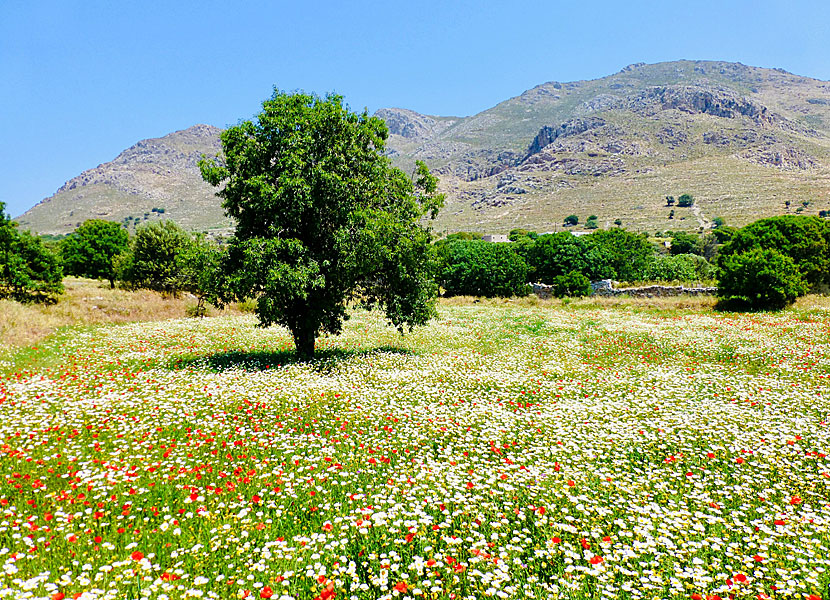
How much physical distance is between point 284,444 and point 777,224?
194 feet

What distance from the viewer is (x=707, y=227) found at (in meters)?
120

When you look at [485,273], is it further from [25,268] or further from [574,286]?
[25,268]

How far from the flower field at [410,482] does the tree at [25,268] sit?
24.2 meters

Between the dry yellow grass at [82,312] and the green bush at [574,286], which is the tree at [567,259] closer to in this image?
the green bush at [574,286]

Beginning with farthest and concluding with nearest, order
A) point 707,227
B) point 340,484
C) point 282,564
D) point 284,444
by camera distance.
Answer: point 707,227, point 284,444, point 340,484, point 282,564

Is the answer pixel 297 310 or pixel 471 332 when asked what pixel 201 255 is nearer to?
pixel 297 310

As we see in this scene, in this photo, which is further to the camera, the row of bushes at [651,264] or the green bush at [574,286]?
the green bush at [574,286]

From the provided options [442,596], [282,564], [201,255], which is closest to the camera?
[442,596]

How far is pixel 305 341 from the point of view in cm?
1922

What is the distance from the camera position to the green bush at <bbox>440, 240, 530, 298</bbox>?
55.3 m

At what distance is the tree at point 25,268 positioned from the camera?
35.4 metres

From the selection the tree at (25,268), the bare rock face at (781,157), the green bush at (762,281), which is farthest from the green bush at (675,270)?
the bare rock face at (781,157)

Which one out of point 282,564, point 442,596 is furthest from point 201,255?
point 442,596

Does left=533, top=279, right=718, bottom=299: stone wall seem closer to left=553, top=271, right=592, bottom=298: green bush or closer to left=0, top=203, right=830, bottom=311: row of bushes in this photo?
left=553, top=271, right=592, bottom=298: green bush
